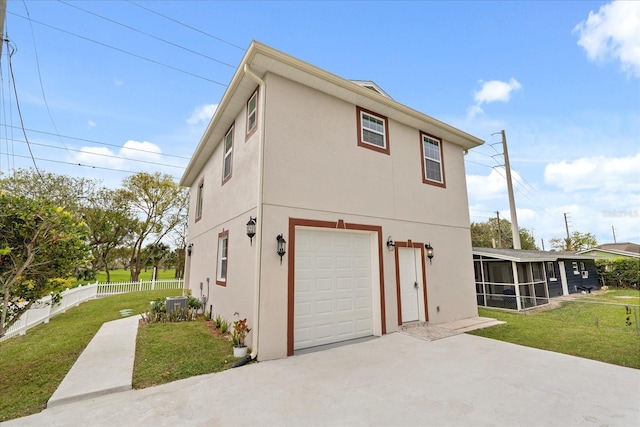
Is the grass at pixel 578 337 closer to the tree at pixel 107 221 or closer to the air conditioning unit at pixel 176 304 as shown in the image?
the air conditioning unit at pixel 176 304

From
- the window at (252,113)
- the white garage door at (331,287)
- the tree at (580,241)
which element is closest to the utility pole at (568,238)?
the tree at (580,241)

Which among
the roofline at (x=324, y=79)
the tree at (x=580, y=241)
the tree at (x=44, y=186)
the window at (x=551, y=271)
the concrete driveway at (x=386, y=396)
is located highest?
the tree at (x=44, y=186)

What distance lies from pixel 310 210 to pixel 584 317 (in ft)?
35.5

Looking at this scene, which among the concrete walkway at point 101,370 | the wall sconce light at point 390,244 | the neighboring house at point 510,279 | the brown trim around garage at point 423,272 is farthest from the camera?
the neighboring house at point 510,279

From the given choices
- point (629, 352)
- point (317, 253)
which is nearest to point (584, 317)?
point (629, 352)

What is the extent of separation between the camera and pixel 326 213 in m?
6.11

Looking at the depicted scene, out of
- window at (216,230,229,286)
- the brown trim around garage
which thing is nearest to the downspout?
window at (216,230,229,286)

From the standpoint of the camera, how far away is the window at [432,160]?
858 cm

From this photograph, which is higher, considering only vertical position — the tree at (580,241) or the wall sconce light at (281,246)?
the tree at (580,241)

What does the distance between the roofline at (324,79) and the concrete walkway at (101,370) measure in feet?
19.1

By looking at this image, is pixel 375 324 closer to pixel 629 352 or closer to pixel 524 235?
pixel 629 352

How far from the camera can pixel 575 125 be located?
1191cm

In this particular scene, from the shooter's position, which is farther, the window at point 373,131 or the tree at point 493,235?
the tree at point 493,235

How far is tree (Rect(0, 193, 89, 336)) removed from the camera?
12.7 ft
